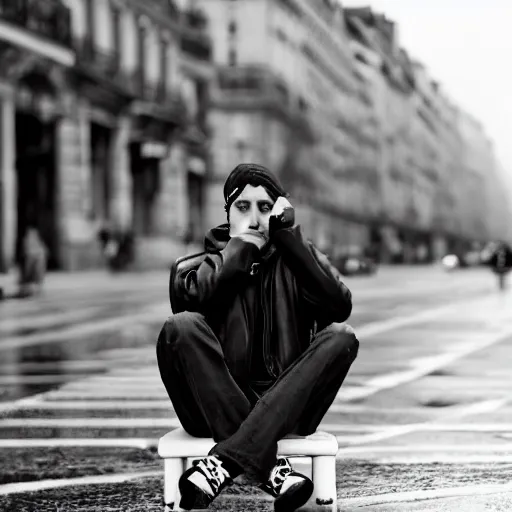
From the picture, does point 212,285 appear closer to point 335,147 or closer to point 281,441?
point 281,441

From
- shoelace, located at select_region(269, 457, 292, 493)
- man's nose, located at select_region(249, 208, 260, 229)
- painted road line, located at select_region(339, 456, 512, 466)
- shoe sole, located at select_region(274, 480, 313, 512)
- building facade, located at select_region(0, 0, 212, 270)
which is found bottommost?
painted road line, located at select_region(339, 456, 512, 466)

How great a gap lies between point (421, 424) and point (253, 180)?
3.11 m

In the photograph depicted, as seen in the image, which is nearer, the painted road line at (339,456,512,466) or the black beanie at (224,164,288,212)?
the black beanie at (224,164,288,212)

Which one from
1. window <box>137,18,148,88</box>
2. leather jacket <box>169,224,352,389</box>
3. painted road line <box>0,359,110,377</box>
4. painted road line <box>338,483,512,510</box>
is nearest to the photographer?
leather jacket <box>169,224,352,389</box>

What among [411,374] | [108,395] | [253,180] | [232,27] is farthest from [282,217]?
[232,27]

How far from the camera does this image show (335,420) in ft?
25.1

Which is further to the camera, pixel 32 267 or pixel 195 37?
pixel 195 37

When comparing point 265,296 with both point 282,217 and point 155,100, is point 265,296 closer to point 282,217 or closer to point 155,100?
point 282,217

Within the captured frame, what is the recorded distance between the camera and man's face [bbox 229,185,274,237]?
475 cm

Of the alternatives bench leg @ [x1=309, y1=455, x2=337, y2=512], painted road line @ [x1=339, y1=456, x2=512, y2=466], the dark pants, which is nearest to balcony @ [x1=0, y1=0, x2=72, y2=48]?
painted road line @ [x1=339, y1=456, x2=512, y2=466]

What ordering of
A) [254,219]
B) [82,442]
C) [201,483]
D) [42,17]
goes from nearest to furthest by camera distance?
[201,483] < [254,219] < [82,442] < [42,17]

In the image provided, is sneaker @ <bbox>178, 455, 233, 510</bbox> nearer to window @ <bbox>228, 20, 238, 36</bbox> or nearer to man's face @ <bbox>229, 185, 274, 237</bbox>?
man's face @ <bbox>229, 185, 274, 237</bbox>

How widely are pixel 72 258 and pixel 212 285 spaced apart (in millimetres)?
32656

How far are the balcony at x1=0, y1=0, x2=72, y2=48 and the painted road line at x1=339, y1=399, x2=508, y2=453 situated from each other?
25.9 metres
